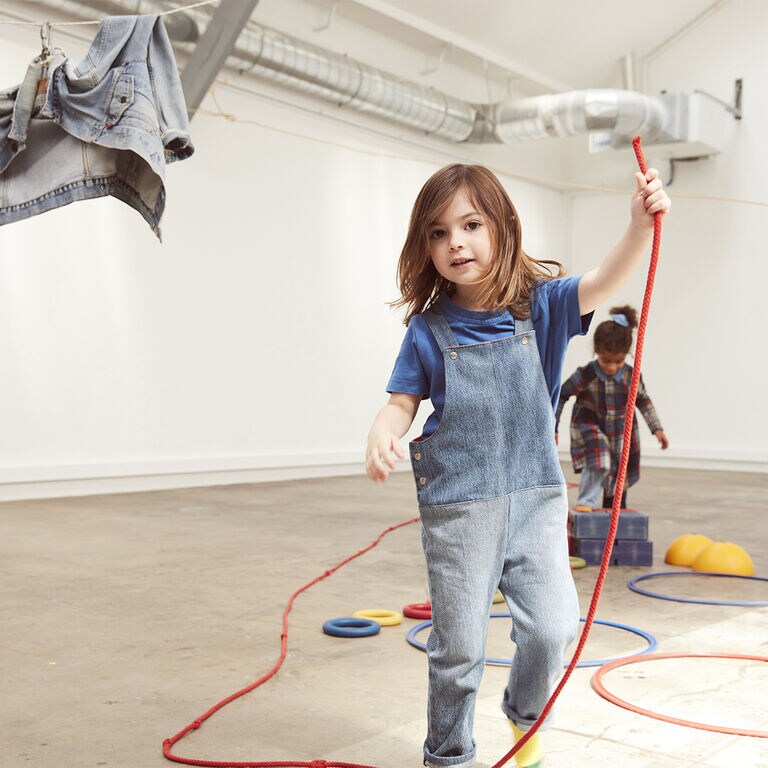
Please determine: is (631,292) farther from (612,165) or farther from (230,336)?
(230,336)

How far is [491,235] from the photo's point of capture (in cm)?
201

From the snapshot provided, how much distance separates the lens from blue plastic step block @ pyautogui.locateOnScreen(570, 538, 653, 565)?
4902 mm

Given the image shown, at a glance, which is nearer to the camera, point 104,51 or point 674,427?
point 104,51

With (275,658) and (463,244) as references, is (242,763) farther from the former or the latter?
(463,244)

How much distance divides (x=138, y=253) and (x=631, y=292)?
6708mm

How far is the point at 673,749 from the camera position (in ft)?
7.57

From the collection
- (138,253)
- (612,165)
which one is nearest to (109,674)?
(138,253)

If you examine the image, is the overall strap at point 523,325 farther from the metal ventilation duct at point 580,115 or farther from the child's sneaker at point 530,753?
the metal ventilation duct at point 580,115

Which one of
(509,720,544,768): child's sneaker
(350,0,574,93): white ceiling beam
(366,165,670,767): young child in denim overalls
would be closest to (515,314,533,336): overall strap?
(366,165,670,767): young child in denim overalls

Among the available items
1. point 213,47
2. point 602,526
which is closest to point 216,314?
point 213,47

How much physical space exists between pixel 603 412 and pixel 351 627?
7.89ft

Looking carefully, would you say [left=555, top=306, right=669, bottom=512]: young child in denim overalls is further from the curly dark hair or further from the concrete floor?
the concrete floor

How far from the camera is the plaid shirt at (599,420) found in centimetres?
532

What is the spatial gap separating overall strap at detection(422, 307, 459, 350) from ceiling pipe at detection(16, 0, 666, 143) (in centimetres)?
653
